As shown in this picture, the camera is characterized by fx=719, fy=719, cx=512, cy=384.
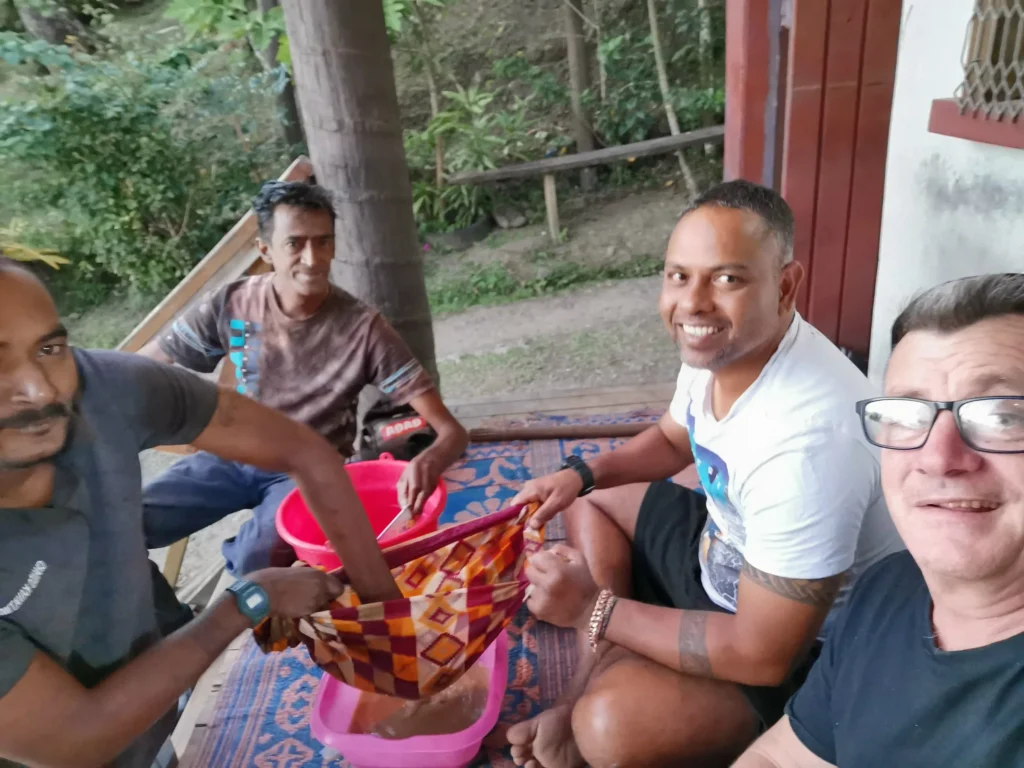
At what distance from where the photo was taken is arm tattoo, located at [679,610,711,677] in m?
1.27

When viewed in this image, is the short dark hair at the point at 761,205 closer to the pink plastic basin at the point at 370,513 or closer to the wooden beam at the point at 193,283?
the pink plastic basin at the point at 370,513

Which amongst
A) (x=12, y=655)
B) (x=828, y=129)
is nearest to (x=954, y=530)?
(x=12, y=655)

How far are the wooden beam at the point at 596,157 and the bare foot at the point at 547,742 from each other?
19.1 ft

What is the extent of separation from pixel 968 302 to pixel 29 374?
1192 millimetres

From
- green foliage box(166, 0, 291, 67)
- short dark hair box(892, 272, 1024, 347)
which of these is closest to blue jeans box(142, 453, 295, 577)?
short dark hair box(892, 272, 1024, 347)

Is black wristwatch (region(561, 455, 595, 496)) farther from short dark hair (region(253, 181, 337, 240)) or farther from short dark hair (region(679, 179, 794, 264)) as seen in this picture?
short dark hair (region(253, 181, 337, 240))

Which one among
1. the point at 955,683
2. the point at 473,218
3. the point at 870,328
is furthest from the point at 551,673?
the point at 473,218

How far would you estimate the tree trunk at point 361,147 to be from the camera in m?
Result: 2.50

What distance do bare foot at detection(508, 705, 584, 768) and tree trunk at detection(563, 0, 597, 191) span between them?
21.2 ft

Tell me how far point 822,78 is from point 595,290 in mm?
3944

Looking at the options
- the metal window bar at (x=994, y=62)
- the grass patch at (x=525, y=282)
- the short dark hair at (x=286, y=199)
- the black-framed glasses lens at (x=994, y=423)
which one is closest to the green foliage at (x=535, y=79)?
the grass patch at (x=525, y=282)

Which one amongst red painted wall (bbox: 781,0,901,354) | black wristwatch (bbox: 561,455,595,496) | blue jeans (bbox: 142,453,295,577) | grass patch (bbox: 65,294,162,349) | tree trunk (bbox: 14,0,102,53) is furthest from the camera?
grass patch (bbox: 65,294,162,349)

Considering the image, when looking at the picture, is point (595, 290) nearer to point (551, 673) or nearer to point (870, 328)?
point (870, 328)

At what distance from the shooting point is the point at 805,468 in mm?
Answer: 1129
